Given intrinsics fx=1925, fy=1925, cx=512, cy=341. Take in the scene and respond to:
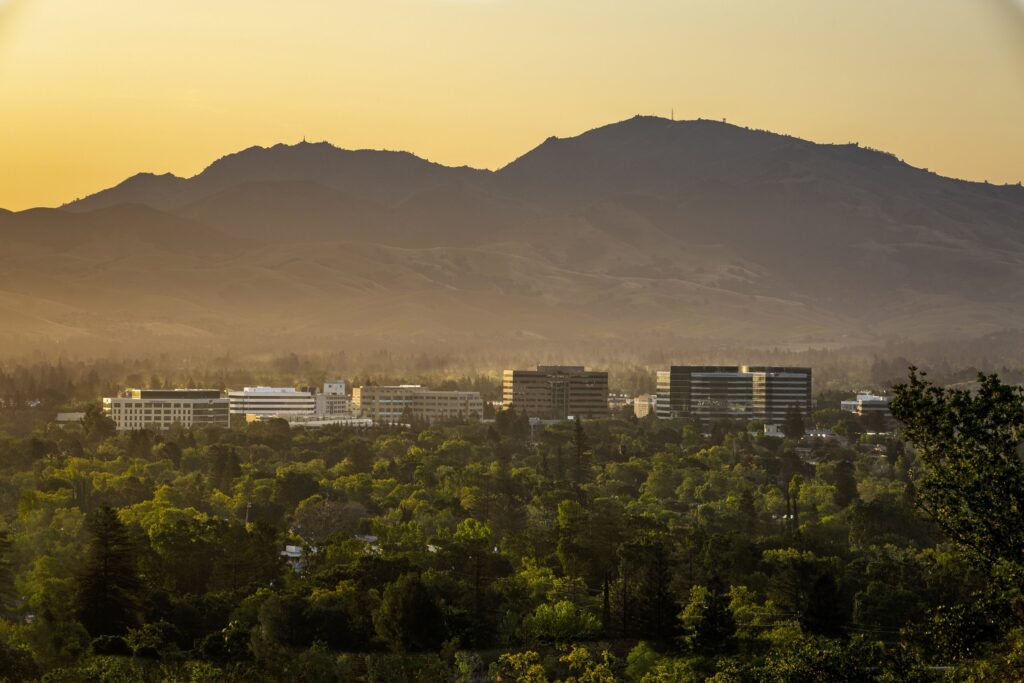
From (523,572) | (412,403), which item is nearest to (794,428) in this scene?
(412,403)

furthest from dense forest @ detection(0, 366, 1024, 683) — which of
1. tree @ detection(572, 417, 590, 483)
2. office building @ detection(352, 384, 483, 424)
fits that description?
office building @ detection(352, 384, 483, 424)

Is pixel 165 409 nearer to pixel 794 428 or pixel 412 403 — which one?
pixel 412 403

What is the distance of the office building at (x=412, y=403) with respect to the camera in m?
129

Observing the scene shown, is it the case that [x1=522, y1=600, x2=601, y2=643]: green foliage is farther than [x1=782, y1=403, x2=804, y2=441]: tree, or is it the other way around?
[x1=782, y1=403, x2=804, y2=441]: tree

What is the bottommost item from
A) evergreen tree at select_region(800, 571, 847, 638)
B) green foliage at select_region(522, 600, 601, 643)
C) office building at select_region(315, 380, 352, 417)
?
green foliage at select_region(522, 600, 601, 643)

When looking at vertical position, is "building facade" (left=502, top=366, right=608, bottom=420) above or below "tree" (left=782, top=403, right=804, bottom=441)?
above

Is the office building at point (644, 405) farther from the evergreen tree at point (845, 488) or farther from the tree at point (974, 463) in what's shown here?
the tree at point (974, 463)

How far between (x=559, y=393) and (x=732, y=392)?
12.3 meters

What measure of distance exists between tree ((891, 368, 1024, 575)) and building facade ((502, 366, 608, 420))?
114 meters

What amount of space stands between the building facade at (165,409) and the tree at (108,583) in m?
82.1

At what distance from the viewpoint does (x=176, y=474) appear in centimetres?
6688

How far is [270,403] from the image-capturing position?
425 feet

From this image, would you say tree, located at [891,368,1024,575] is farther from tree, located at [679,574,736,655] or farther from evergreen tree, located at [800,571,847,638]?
evergreen tree, located at [800,571,847,638]

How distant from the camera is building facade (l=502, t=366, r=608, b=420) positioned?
136 m
